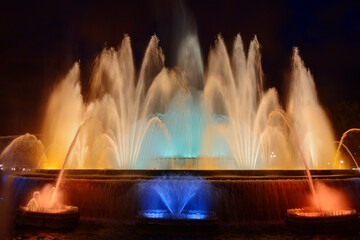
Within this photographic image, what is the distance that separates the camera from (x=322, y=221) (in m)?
13.1

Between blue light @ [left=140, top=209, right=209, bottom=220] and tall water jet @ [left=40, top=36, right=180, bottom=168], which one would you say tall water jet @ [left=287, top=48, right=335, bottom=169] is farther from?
blue light @ [left=140, top=209, right=209, bottom=220]

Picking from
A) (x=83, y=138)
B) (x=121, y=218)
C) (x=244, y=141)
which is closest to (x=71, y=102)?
(x=83, y=138)

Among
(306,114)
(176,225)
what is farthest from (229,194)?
(306,114)

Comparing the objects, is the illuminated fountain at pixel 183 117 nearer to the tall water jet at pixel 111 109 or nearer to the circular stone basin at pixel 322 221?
the tall water jet at pixel 111 109

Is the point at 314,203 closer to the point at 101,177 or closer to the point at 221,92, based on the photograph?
the point at 101,177

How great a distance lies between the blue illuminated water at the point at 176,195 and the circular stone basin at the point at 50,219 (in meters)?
2.83

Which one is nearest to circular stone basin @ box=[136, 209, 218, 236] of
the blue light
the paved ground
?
the blue light

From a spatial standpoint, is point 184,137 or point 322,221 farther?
point 184,137

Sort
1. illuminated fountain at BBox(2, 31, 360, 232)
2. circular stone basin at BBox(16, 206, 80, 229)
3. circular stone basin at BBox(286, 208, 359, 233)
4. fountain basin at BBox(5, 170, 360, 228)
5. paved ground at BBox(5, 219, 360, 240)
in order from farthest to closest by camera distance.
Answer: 1. illuminated fountain at BBox(2, 31, 360, 232)
2. fountain basin at BBox(5, 170, 360, 228)
3. circular stone basin at BBox(16, 206, 80, 229)
4. circular stone basin at BBox(286, 208, 359, 233)
5. paved ground at BBox(5, 219, 360, 240)

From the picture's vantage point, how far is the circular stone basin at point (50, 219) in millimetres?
13508

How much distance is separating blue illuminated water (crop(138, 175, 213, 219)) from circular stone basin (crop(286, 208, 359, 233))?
3474mm

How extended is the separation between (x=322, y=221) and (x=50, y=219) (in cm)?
1009

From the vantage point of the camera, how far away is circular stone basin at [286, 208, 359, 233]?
42.5ft

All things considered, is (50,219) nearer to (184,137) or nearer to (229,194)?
(229,194)
